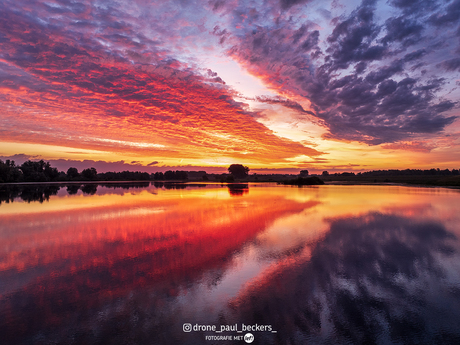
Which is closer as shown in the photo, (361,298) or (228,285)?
(361,298)

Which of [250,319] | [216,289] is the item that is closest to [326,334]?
[250,319]

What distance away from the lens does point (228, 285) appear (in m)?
8.73

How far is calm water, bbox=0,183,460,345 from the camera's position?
20.5 ft

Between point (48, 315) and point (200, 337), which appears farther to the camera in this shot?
point (48, 315)

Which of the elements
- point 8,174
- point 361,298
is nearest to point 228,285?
point 361,298

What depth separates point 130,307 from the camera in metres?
7.30

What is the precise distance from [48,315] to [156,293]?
303 centimetres

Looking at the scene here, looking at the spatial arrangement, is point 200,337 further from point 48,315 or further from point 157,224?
point 157,224

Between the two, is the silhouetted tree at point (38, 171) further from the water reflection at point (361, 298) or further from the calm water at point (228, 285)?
the water reflection at point (361, 298)

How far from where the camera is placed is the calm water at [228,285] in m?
6.25

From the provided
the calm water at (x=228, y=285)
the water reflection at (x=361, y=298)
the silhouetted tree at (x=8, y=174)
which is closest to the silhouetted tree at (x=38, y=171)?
the silhouetted tree at (x=8, y=174)

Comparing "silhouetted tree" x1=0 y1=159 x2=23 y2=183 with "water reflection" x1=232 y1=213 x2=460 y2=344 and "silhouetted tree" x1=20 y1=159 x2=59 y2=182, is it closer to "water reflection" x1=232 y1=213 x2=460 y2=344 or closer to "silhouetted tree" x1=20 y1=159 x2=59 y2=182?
"silhouetted tree" x1=20 y1=159 x2=59 y2=182

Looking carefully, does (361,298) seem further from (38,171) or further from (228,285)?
(38,171)

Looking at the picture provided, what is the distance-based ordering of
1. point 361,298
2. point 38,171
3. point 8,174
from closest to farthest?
point 361,298, point 8,174, point 38,171
